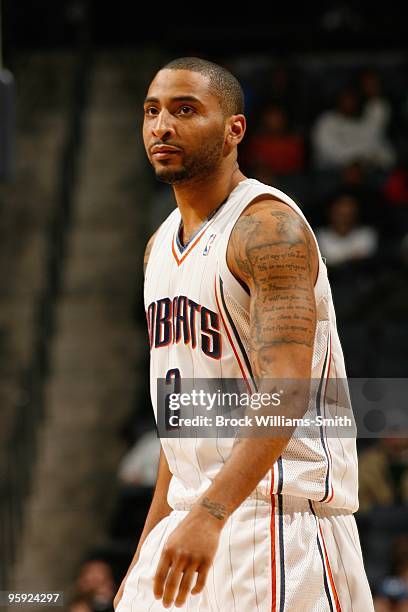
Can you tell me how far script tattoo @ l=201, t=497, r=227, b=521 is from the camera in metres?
3.16

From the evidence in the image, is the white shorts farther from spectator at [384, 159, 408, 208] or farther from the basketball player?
spectator at [384, 159, 408, 208]

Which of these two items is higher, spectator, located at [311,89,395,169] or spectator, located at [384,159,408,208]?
spectator, located at [311,89,395,169]

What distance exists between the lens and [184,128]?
3680mm

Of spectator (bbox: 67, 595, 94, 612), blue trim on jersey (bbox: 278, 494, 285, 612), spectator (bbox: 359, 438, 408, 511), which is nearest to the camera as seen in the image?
blue trim on jersey (bbox: 278, 494, 285, 612)

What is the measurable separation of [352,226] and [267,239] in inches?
253

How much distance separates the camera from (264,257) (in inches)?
134

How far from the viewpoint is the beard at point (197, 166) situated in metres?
3.72

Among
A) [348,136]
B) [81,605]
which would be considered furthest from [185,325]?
[348,136]

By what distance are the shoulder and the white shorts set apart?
26.4 inches

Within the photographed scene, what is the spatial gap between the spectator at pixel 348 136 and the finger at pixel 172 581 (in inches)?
319

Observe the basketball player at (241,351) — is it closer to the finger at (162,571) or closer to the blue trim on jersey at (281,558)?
the blue trim on jersey at (281,558)

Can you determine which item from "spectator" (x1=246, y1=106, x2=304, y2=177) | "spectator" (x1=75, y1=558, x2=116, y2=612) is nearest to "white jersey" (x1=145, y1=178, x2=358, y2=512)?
"spectator" (x1=75, y1=558, x2=116, y2=612)

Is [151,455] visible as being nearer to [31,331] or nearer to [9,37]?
[31,331]

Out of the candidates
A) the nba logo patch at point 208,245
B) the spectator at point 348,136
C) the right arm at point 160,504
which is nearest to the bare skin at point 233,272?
the nba logo patch at point 208,245
